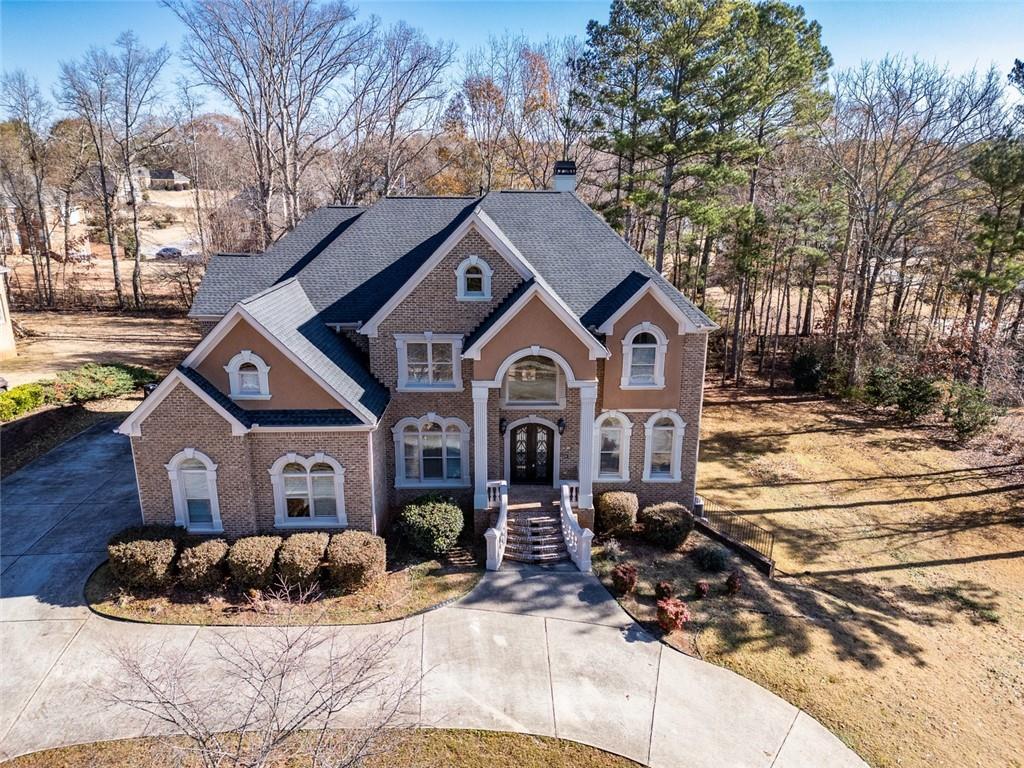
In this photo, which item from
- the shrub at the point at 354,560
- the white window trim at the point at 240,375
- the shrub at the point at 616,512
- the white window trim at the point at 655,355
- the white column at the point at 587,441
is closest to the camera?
the shrub at the point at 354,560

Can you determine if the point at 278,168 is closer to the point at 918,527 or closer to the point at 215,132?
the point at 215,132

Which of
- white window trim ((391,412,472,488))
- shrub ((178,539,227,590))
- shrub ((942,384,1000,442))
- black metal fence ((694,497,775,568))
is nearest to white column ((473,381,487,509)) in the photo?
white window trim ((391,412,472,488))

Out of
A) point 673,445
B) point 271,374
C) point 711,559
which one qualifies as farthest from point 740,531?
point 271,374

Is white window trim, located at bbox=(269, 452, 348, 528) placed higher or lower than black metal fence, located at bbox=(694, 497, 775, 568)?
higher

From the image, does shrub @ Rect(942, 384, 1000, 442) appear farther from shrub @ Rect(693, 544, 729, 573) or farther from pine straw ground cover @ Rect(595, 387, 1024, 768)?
shrub @ Rect(693, 544, 729, 573)

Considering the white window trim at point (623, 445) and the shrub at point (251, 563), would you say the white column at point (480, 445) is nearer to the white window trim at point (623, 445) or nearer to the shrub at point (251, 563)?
the white window trim at point (623, 445)

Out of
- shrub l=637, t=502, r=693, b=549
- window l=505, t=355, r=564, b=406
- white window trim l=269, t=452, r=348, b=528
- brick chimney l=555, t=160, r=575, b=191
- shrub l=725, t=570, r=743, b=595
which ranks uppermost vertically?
brick chimney l=555, t=160, r=575, b=191

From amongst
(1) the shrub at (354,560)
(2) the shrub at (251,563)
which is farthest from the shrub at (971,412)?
(2) the shrub at (251,563)
